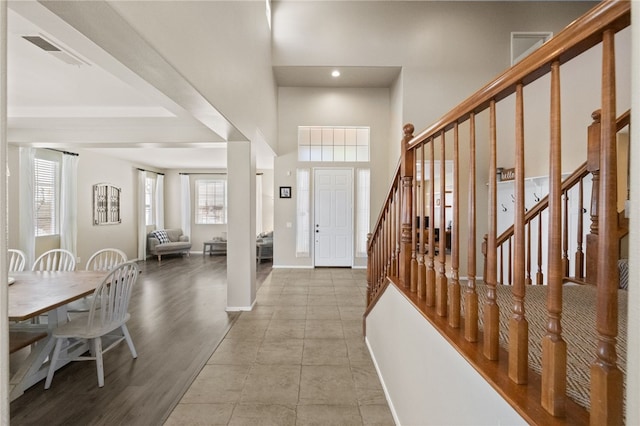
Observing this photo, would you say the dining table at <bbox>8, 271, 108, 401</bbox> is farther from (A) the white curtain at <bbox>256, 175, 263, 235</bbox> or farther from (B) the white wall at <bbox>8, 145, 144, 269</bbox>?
(A) the white curtain at <bbox>256, 175, 263, 235</bbox>

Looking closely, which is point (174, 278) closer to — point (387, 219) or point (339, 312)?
point (339, 312)

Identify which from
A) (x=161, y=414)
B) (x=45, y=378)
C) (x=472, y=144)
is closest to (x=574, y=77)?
(x=472, y=144)

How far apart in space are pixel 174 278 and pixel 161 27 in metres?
5.31

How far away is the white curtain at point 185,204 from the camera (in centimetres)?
936

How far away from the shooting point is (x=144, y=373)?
2590mm

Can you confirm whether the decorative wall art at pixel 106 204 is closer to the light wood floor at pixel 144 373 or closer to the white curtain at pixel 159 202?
the white curtain at pixel 159 202

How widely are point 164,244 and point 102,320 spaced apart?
6.31m

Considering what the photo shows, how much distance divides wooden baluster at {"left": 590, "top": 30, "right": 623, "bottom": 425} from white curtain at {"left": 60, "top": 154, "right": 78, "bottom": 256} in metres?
7.32

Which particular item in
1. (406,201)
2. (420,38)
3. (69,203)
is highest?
(420,38)

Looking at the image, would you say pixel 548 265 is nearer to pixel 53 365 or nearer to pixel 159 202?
pixel 53 365

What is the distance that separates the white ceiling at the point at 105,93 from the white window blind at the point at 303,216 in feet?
3.21

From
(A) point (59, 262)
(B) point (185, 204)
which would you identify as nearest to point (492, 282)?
(A) point (59, 262)

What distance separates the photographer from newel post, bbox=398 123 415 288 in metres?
1.80

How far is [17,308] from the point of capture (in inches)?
84.4
